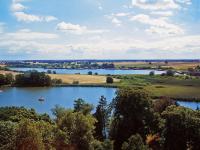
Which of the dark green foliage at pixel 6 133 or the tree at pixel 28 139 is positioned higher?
the tree at pixel 28 139

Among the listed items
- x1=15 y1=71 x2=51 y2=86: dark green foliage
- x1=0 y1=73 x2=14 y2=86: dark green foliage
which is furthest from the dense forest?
x1=0 y1=73 x2=14 y2=86: dark green foliage

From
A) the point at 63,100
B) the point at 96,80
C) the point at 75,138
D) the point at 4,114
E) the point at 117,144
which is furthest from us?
the point at 96,80

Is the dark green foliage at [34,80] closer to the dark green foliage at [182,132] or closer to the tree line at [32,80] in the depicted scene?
the tree line at [32,80]

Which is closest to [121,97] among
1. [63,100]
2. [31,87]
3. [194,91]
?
[63,100]

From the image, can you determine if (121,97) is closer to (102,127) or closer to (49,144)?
(102,127)

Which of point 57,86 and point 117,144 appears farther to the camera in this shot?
point 57,86

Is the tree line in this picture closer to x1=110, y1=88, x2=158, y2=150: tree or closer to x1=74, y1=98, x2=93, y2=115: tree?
x1=74, y1=98, x2=93, y2=115: tree

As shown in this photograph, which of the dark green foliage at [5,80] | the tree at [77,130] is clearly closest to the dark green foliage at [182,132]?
the tree at [77,130]
